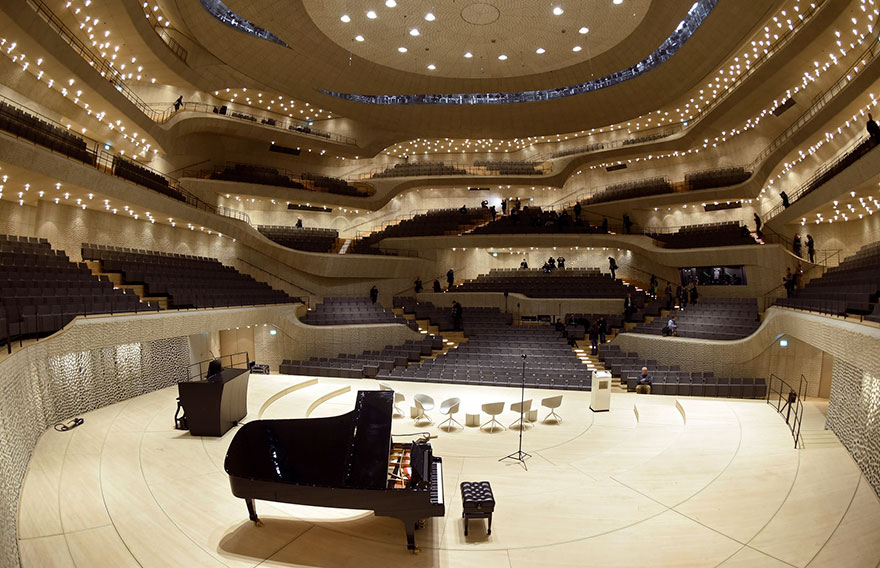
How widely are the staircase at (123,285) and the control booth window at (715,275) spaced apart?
2208 cm

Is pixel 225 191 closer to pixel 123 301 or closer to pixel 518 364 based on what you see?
pixel 123 301

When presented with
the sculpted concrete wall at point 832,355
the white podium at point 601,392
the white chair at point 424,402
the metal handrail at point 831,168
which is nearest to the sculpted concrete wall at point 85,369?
the white chair at point 424,402

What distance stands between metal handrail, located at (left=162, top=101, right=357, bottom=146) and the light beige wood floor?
17182mm

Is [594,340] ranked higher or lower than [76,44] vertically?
lower

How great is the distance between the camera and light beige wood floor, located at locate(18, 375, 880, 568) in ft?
15.2

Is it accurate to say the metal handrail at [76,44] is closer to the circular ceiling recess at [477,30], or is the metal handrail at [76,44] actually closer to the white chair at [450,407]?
the circular ceiling recess at [477,30]

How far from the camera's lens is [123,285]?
13.5 m

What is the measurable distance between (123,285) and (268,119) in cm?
1479

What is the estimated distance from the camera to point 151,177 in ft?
54.6

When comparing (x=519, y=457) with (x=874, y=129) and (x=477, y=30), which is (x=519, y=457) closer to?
(x=874, y=129)

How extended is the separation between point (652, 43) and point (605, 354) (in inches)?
513

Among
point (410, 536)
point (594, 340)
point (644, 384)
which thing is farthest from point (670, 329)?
point (410, 536)

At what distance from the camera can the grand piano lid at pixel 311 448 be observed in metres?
4.95

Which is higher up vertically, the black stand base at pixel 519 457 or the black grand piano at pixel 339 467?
the black grand piano at pixel 339 467
